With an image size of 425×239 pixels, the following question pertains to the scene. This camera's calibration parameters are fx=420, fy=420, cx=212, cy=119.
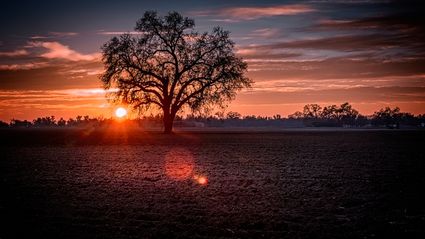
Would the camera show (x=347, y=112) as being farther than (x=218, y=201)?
Yes

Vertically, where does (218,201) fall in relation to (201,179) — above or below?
below

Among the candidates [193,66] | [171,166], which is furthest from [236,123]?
[171,166]

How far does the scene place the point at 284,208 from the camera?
909 cm

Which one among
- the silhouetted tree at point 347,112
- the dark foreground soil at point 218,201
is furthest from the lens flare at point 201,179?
the silhouetted tree at point 347,112

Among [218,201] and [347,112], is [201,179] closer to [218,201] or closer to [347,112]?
[218,201]

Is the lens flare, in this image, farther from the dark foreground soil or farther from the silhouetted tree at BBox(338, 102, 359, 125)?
the silhouetted tree at BBox(338, 102, 359, 125)

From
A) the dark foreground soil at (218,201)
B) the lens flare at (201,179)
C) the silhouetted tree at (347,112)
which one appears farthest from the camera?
the silhouetted tree at (347,112)

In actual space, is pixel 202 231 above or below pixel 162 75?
below

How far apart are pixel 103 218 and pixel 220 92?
3706 centimetres

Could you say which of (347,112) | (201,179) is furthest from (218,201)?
(347,112)

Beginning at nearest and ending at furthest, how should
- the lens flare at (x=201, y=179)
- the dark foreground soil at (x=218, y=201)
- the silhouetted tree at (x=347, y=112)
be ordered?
the dark foreground soil at (x=218, y=201)
the lens flare at (x=201, y=179)
the silhouetted tree at (x=347, y=112)

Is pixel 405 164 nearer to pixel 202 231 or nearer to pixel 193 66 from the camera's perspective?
pixel 202 231

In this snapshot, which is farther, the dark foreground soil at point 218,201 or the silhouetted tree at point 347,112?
the silhouetted tree at point 347,112

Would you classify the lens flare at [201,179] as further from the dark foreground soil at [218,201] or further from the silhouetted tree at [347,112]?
the silhouetted tree at [347,112]
